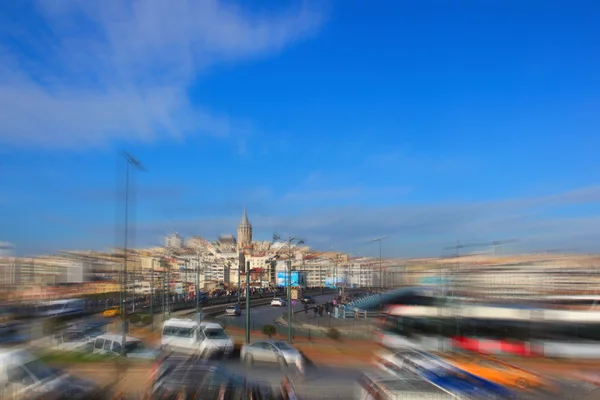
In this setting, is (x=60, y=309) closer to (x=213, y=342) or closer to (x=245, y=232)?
(x=213, y=342)

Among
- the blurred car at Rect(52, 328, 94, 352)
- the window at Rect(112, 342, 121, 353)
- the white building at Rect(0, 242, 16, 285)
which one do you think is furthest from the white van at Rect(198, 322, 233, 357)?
the white building at Rect(0, 242, 16, 285)

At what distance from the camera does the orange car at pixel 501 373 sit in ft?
41.7

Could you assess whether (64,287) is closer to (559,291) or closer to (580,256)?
(559,291)

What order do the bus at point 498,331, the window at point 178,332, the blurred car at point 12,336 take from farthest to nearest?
1. the bus at point 498,331
2. the blurred car at point 12,336
3. the window at point 178,332

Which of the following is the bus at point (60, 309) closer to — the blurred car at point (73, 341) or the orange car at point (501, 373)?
the blurred car at point (73, 341)

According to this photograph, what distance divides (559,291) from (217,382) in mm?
41966

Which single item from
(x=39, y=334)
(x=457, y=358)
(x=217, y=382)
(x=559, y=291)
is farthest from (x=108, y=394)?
(x=559, y=291)

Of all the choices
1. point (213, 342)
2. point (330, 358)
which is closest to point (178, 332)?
point (213, 342)

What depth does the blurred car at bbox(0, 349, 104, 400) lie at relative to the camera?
9517 mm

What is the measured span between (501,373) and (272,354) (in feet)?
23.0

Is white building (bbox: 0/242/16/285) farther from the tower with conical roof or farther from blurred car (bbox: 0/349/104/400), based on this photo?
the tower with conical roof

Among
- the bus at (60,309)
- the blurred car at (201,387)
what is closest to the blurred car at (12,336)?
the bus at (60,309)

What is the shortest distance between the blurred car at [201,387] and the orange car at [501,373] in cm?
633

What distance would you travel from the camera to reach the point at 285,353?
15.8 m
